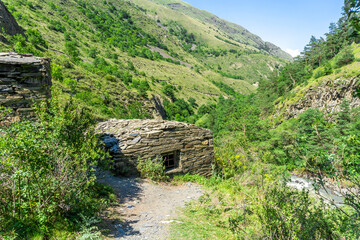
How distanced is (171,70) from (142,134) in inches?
3038

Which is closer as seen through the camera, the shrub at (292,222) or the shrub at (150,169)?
the shrub at (292,222)

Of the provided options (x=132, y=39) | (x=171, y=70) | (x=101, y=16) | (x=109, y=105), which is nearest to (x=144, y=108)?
(x=109, y=105)

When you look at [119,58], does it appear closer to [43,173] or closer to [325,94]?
[325,94]

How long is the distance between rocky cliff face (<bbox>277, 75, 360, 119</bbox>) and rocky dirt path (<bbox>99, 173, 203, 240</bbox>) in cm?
3192

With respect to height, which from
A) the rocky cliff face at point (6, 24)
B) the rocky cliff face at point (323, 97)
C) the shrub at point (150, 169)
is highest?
the rocky cliff face at point (323, 97)

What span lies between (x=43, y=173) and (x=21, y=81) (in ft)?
11.5

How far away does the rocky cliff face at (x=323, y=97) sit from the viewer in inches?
1177

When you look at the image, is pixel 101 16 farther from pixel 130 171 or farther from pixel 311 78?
Answer: pixel 130 171

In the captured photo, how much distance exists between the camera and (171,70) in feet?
268

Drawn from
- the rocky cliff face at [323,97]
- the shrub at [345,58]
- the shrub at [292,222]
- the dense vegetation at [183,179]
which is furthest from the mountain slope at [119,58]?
the shrub at [345,58]

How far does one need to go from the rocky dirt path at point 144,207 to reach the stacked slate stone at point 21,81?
319 centimetres

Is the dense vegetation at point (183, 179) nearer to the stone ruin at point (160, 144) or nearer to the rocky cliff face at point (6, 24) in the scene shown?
the stone ruin at point (160, 144)

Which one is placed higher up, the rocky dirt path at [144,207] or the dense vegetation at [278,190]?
the dense vegetation at [278,190]

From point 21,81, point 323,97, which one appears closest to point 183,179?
point 21,81
